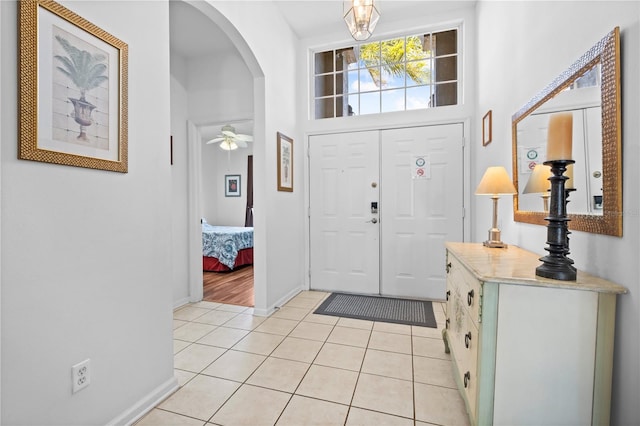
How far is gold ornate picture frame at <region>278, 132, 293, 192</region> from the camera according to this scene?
3.27m

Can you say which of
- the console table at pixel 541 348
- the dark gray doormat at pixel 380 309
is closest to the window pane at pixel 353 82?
the dark gray doormat at pixel 380 309

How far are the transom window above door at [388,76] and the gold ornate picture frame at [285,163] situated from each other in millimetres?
695

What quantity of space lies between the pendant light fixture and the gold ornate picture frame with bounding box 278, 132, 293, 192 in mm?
1605

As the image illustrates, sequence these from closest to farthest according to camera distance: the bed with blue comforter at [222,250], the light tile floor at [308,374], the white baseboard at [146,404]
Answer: the white baseboard at [146,404] < the light tile floor at [308,374] < the bed with blue comforter at [222,250]

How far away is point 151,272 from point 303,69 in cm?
307

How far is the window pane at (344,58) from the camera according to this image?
3768 millimetres

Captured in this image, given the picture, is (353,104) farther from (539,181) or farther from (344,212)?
(539,181)

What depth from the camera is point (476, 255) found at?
1.71 metres

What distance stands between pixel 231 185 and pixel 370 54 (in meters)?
4.90

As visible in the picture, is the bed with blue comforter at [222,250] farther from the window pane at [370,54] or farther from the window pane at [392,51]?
the window pane at [392,51]

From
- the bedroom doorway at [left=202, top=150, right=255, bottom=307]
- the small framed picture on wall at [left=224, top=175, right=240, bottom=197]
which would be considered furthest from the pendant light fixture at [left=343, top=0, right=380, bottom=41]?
the small framed picture on wall at [left=224, top=175, right=240, bottom=197]

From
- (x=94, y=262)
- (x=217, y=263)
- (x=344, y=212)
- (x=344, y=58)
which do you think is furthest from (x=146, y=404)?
(x=344, y=58)

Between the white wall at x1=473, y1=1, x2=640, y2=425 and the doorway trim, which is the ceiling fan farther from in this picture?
the white wall at x1=473, y1=1, x2=640, y2=425

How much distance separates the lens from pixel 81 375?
1298 mm
